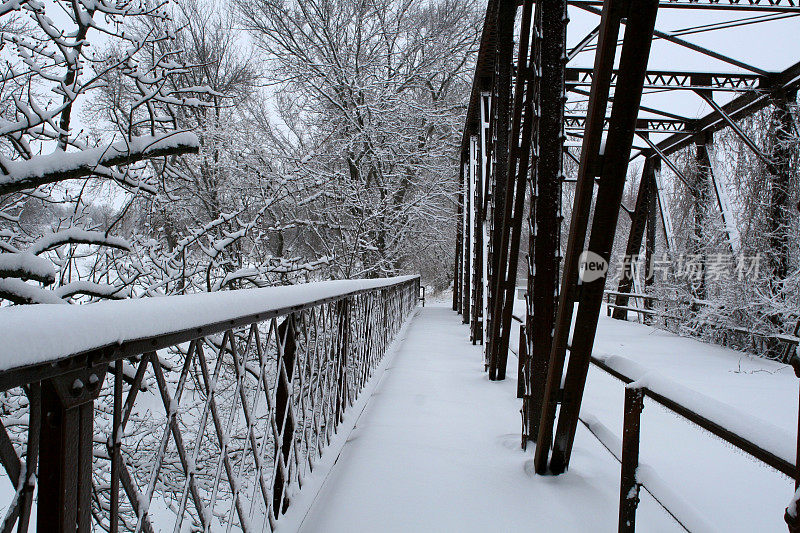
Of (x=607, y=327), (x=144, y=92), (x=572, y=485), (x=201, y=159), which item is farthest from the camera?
(x=607, y=327)

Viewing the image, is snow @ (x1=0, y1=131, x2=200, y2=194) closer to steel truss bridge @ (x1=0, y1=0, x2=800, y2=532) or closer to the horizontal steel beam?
steel truss bridge @ (x1=0, y1=0, x2=800, y2=532)

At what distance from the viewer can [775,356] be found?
26.3 ft

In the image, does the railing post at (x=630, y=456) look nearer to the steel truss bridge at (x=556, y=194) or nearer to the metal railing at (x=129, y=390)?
the steel truss bridge at (x=556, y=194)

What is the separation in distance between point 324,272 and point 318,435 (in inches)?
309

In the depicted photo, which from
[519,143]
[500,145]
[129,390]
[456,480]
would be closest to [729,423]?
[129,390]

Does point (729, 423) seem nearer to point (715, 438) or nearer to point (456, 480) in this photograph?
point (456, 480)

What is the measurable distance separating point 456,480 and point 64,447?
219 centimetres

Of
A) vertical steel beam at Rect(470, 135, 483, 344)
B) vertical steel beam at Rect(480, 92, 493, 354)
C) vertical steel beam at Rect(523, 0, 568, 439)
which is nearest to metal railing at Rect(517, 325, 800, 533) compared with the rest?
vertical steel beam at Rect(523, 0, 568, 439)

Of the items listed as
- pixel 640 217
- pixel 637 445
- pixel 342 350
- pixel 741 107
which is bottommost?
pixel 342 350

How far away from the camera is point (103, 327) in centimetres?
77

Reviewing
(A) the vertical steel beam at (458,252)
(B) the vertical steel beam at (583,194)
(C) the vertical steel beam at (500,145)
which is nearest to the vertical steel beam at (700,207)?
(A) the vertical steel beam at (458,252)

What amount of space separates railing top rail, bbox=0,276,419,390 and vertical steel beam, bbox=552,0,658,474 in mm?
1509

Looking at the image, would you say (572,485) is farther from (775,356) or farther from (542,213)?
(775,356)

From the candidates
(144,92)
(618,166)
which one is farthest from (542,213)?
(144,92)
